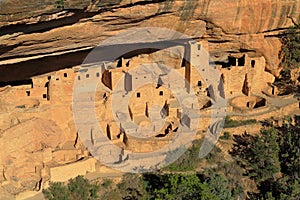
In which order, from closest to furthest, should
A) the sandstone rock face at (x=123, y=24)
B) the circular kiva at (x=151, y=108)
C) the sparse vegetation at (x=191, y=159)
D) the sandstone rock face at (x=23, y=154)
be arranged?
the sandstone rock face at (x=123, y=24), the sandstone rock face at (x=23, y=154), the circular kiva at (x=151, y=108), the sparse vegetation at (x=191, y=159)

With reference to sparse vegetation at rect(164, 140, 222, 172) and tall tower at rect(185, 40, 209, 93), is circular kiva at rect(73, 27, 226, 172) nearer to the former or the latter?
tall tower at rect(185, 40, 209, 93)

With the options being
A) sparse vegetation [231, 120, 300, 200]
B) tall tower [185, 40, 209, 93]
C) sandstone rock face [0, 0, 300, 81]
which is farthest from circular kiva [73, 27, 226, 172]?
sparse vegetation [231, 120, 300, 200]

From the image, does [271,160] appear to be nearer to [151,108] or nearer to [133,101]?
[151,108]

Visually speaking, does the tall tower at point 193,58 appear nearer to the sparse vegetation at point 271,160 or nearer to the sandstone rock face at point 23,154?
the sparse vegetation at point 271,160

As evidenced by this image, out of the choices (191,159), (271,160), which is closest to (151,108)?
(191,159)

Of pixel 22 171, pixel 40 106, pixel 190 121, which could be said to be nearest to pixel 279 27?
pixel 190 121

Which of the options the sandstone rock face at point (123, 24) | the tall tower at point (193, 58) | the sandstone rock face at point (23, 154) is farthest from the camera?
the tall tower at point (193, 58)

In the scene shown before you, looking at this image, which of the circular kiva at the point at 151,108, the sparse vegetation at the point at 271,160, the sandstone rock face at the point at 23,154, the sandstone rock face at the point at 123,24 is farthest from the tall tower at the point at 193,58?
the sandstone rock face at the point at 23,154
